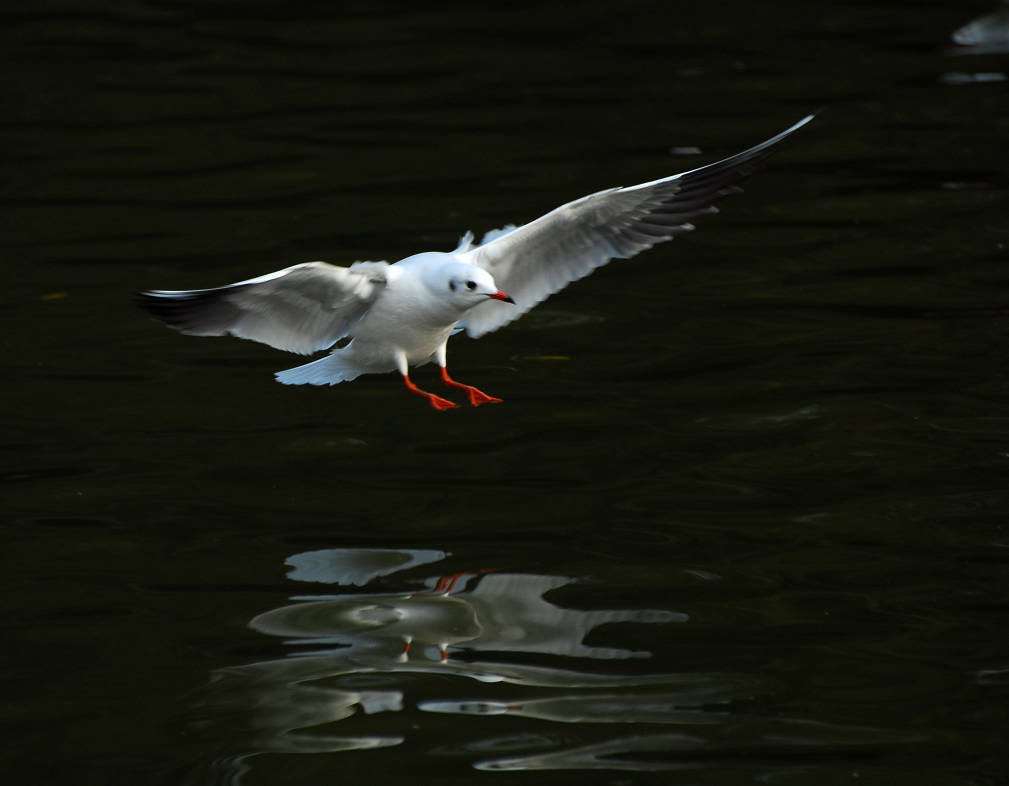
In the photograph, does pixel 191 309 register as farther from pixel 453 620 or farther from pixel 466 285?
pixel 453 620

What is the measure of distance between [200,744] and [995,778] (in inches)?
96.3

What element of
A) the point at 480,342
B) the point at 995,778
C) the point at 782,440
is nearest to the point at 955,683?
the point at 995,778

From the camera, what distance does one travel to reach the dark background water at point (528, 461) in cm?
511

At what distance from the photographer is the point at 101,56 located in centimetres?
1585

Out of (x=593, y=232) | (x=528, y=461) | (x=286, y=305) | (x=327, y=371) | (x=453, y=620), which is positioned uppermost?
(x=593, y=232)

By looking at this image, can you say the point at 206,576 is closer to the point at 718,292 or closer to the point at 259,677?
the point at 259,677

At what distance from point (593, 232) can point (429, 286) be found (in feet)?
3.41

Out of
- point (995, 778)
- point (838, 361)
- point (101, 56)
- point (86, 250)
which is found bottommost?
point (995, 778)

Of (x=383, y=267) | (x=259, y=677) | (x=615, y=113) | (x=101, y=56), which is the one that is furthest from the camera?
(x=101, y=56)

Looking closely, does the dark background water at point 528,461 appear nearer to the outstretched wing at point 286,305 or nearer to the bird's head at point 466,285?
the outstretched wing at point 286,305

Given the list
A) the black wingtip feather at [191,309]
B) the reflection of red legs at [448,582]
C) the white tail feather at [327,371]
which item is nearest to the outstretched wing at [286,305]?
the black wingtip feather at [191,309]

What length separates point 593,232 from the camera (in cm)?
757

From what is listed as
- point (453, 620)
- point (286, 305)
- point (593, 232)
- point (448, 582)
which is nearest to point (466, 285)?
point (286, 305)

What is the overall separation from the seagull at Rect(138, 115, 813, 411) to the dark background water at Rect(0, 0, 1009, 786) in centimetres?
60
